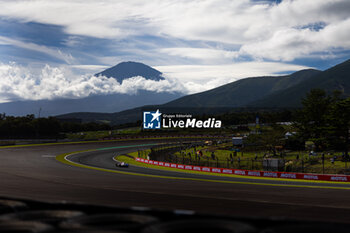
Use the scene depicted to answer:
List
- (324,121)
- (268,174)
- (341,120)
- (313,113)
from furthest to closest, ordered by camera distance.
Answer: (313,113), (324,121), (341,120), (268,174)

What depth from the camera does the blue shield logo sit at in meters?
94.4

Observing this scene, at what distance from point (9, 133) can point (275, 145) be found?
275ft

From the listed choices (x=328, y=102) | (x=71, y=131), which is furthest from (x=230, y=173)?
(x=71, y=131)

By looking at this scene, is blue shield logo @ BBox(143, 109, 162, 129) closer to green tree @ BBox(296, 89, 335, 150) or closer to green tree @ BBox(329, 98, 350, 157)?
green tree @ BBox(296, 89, 335, 150)

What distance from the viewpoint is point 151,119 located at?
316ft

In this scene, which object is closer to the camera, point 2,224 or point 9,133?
point 2,224

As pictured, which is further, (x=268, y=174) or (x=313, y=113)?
(x=313, y=113)

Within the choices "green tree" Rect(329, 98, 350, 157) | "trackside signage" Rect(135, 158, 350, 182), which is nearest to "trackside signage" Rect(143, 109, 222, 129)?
"trackside signage" Rect(135, 158, 350, 182)

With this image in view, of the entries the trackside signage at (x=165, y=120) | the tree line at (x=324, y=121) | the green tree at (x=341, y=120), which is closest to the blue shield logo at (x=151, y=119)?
the trackside signage at (x=165, y=120)

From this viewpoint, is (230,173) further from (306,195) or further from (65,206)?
(65,206)

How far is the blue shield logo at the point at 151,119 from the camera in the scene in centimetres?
9438

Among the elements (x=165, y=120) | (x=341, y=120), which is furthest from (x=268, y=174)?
(x=165, y=120)

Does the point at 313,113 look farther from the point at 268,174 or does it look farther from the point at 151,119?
the point at 151,119

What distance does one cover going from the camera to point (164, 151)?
215 feet
